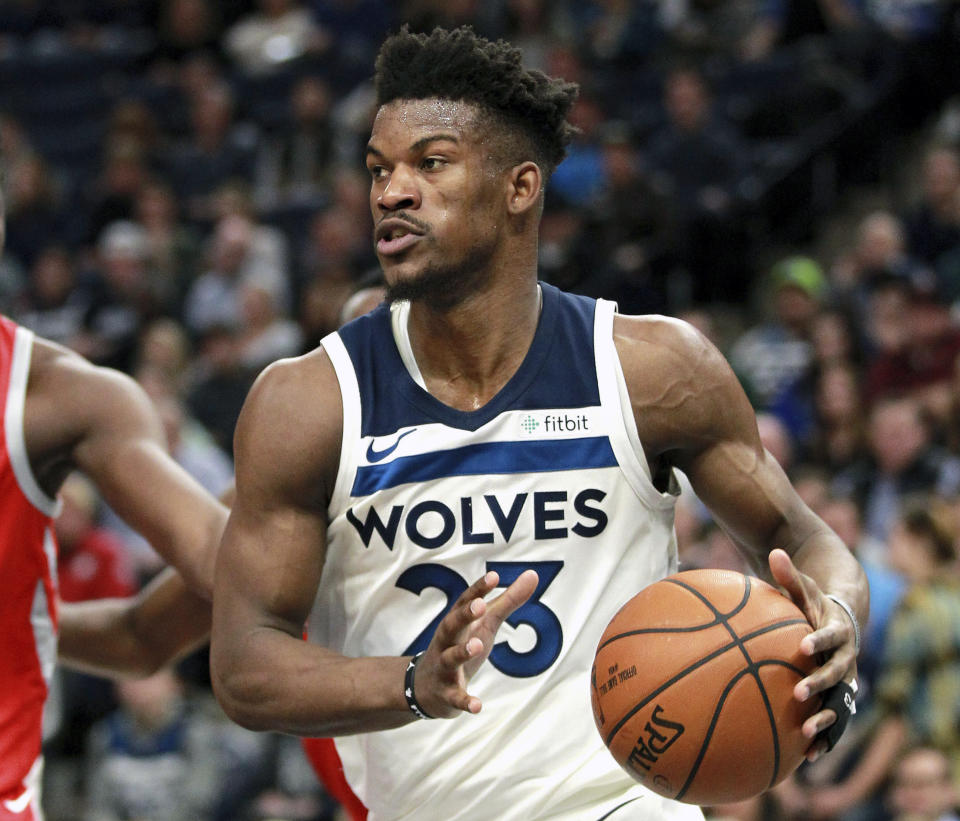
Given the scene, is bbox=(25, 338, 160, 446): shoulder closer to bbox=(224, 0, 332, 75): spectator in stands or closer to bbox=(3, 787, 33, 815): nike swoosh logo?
bbox=(3, 787, 33, 815): nike swoosh logo

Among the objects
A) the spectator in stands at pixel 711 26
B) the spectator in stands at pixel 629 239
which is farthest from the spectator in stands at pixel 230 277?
the spectator in stands at pixel 711 26

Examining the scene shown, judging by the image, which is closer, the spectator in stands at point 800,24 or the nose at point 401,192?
the nose at point 401,192

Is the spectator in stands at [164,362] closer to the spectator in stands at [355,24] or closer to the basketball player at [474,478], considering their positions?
the spectator in stands at [355,24]

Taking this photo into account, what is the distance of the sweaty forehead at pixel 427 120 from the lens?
10.2 ft

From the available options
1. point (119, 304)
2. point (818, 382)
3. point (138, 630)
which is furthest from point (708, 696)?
point (119, 304)

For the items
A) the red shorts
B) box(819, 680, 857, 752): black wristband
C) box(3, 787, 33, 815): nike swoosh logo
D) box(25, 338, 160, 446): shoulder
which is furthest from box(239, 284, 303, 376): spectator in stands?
box(819, 680, 857, 752): black wristband

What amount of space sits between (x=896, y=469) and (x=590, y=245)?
3017 mm

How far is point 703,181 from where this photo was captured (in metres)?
10.1

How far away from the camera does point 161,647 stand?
3.95 m

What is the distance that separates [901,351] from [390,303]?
5.29 metres

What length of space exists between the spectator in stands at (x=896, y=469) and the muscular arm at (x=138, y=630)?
4.01 metres

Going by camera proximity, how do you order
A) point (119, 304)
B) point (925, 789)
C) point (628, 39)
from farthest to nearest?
point (119, 304), point (628, 39), point (925, 789)

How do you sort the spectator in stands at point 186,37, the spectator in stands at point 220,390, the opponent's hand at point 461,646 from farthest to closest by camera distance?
1. the spectator in stands at point 186,37
2. the spectator in stands at point 220,390
3. the opponent's hand at point 461,646

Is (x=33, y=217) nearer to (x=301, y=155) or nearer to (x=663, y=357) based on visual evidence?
(x=301, y=155)
